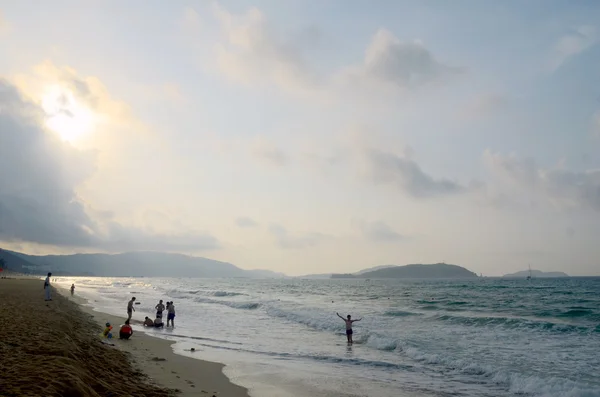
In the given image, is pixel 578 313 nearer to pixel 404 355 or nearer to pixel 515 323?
pixel 515 323

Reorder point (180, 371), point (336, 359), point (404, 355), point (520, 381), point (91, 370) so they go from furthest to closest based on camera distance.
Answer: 1. point (404, 355)
2. point (336, 359)
3. point (520, 381)
4. point (180, 371)
5. point (91, 370)

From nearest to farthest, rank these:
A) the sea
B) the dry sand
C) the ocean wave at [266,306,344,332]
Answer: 1. the dry sand
2. the sea
3. the ocean wave at [266,306,344,332]

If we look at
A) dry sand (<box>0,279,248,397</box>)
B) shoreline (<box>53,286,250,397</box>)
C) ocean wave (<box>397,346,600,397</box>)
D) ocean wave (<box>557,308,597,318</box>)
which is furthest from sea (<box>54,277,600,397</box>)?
ocean wave (<box>557,308,597,318</box>)

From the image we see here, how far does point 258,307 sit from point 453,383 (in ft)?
110

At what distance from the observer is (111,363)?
1088 centimetres

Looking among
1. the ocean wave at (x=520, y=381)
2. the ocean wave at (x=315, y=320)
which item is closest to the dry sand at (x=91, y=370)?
the ocean wave at (x=520, y=381)

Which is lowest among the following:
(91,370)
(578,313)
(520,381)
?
(520,381)

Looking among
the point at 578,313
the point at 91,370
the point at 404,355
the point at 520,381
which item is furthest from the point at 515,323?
the point at 91,370

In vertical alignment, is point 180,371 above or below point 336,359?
above

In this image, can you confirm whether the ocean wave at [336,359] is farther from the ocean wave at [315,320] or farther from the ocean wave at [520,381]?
the ocean wave at [315,320]

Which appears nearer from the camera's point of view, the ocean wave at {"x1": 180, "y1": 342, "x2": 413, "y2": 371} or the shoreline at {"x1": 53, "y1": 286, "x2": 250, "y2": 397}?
the shoreline at {"x1": 53, "y1": 286, "x2": 250, "y2": 397}

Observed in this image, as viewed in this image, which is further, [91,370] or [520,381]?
[520,381]

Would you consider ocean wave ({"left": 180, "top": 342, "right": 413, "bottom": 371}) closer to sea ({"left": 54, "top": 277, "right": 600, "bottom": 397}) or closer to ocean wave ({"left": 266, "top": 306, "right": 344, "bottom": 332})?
sea ({"left": 54, "top": 277, "right": 600, "bottom": 397})

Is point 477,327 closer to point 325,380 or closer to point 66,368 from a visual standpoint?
point 325,380
